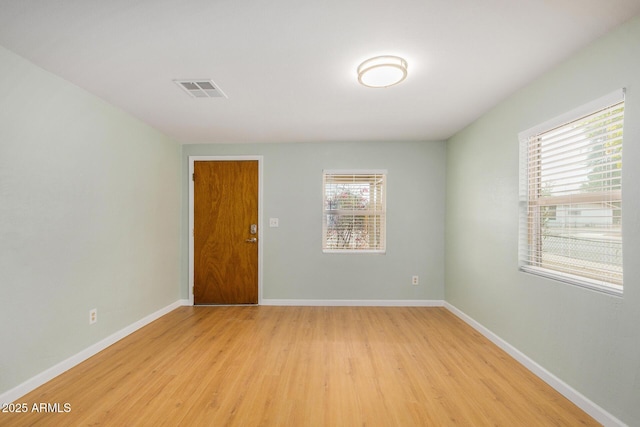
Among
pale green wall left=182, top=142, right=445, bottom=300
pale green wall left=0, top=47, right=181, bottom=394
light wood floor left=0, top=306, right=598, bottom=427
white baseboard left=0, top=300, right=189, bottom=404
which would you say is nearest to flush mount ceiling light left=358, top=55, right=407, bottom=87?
pale green wall left=182, top=142, right=445, bottom=300

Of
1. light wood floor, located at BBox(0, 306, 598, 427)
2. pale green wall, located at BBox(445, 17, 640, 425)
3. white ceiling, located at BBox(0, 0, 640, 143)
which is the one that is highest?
white ceiling, located at BBox(0, 0, 640, 143)

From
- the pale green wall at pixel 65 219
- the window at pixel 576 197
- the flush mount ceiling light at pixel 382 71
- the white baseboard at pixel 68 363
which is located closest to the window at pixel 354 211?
the window at pixel 576 197

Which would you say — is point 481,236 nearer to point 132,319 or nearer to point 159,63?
point 159,63

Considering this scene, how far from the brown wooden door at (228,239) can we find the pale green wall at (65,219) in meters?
0.76

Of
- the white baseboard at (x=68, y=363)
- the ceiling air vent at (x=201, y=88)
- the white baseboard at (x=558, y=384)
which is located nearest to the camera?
the white baseboard at (x=558, y=384)

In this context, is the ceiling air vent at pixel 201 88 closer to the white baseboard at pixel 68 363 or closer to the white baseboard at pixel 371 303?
the white baseboard at pixel 68 363

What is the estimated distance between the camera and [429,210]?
4.20m

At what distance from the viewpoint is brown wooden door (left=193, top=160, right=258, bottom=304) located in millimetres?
4195

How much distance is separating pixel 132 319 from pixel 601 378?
13.0ft

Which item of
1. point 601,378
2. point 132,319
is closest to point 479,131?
point 601,378

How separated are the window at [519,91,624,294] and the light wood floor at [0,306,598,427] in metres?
0.91

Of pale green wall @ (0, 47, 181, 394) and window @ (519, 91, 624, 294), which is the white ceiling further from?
window @ (519, 91, 624, 294)

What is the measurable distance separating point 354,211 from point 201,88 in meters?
2.49

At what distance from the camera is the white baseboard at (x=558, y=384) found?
1748 millimetres
